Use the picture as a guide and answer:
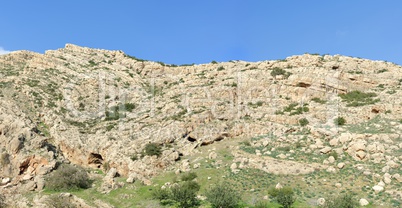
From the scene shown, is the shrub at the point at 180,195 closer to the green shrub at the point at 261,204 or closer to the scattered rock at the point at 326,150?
the green shrub at the point at 261,204

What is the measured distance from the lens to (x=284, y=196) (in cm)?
2695

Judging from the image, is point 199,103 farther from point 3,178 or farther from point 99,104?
point 3,178

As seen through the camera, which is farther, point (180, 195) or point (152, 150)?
point (152, 150)

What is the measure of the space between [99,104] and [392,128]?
4400 cm

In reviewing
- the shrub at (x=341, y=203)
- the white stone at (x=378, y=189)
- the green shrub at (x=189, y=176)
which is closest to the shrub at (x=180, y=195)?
the green shrub at (x=189, y=176)

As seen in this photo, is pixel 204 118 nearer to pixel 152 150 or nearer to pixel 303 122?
pixel 152 150

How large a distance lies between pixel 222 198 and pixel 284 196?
5.13 meters

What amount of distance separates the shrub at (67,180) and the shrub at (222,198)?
50.4ft

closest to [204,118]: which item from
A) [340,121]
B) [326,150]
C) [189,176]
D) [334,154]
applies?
[189,176]

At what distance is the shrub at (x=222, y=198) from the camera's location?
88.2ft

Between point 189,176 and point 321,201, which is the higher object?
point 189,176

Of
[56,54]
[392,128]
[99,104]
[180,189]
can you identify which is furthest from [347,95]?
[56,54]

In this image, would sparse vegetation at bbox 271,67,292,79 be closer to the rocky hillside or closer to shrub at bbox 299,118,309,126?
the rocky hillside

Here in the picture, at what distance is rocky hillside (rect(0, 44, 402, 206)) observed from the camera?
3481 centimetres
